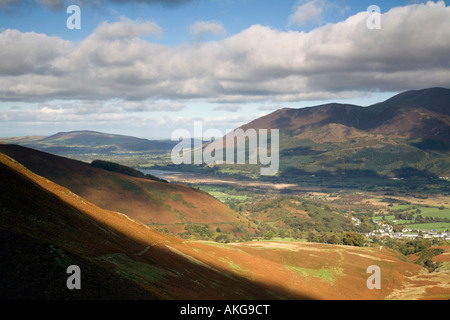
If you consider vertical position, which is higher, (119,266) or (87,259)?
(87,259)

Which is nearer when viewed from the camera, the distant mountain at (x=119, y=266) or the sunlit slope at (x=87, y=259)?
the sunlit slope at (x=87, y=259)

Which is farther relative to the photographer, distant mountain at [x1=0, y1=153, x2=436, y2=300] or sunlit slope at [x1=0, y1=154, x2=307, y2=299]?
distant mountain at [x1=0, y1=153, x2=436, y2=300]

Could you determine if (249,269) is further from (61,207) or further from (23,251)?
(23,251)

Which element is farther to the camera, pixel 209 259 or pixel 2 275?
pixel 209 259

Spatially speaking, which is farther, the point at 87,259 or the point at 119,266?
the point at 119,266
